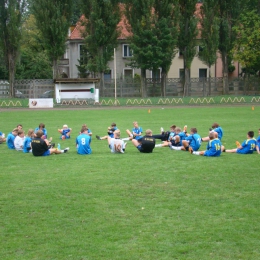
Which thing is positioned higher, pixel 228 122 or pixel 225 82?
pixel 225 82

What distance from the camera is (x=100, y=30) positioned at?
54062 millimetres

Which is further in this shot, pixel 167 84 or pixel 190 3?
pixel 167 84

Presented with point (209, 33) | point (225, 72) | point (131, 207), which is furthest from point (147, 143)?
point (225, 72)

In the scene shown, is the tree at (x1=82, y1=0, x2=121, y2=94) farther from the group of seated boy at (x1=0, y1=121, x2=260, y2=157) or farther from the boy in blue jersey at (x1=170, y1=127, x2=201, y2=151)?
the boy in blue jersey at (x1=170, y1=127, x2=201, y2=151)

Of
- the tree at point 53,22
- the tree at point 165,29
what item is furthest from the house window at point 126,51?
the tree at point 53,22

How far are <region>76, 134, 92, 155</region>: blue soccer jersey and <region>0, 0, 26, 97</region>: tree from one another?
3933 cm

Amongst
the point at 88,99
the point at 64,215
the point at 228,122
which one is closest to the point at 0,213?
the point at 64,215

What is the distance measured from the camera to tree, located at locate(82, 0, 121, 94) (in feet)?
176

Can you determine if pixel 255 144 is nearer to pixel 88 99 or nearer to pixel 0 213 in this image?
pixel 0 213

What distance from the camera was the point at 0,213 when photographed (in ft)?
28.6

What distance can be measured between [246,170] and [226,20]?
154 ft

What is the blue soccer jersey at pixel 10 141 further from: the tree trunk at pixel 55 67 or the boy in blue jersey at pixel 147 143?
the tree trunk at pixel 55 67

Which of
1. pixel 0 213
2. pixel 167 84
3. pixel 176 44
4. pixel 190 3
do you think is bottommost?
pixel 0 213

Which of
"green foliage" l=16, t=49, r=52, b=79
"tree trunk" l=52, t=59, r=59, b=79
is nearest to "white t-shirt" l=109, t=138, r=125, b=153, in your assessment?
"tree trunk" l=52, t=59, r=59, b=79
